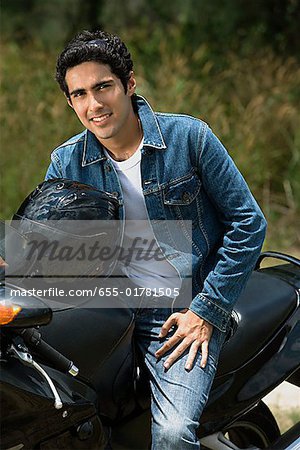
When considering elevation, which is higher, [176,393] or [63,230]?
[63,230]

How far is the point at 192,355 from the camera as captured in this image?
7.36 ft

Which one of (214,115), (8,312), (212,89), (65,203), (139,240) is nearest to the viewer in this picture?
(8,312)

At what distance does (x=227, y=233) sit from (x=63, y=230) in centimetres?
50

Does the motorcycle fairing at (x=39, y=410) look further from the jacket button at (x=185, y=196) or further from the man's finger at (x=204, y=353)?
the jacket button at (x=185, y=196)

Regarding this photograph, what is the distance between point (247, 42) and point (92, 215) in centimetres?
637

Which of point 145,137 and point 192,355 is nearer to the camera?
point 192,355

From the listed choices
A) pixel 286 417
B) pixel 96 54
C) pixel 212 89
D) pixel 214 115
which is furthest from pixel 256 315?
pixel 212 89

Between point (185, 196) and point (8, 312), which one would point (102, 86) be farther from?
point (8, 312)

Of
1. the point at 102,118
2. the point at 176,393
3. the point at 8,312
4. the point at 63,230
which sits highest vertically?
the point at 102,118

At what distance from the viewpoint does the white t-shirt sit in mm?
2393

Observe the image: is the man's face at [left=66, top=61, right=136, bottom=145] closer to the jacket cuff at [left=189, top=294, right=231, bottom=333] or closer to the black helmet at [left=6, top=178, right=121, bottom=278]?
the black helmet at [left=6, top=178, right=121, bottom=278]

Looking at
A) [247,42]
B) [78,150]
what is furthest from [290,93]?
[78,150]

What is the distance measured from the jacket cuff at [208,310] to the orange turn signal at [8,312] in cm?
59

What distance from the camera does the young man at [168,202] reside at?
88.6 inches
